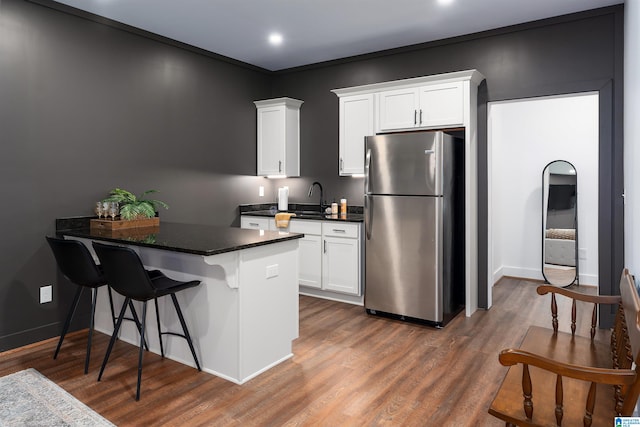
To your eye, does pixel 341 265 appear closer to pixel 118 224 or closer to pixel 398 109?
pixel 398 109

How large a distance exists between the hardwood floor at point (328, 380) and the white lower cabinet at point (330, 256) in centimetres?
63

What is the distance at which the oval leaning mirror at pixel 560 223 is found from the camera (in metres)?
5.09

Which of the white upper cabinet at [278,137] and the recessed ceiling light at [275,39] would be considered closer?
the recessed ceiling light at [275,39]

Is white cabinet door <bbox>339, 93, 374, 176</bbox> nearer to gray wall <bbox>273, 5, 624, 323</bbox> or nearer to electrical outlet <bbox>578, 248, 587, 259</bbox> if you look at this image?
gray wall <bbox>273, 5, 624, 323</bbox>

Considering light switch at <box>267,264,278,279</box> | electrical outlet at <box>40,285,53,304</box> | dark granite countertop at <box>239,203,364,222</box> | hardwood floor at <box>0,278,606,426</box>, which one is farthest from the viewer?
dark granite countertop at <box>239,203,364,222</box>

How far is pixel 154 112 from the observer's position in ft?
13.6

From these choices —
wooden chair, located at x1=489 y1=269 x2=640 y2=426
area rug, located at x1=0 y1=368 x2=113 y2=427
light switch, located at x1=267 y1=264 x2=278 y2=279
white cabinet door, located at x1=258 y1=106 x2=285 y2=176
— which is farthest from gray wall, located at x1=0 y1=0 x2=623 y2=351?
wooden chair, located at x1=489 y1=269 x2=640 y2=426

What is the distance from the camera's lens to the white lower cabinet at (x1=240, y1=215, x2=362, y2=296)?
426 centimetres

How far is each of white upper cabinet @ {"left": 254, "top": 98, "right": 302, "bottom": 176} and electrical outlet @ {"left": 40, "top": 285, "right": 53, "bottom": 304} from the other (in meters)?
2.63

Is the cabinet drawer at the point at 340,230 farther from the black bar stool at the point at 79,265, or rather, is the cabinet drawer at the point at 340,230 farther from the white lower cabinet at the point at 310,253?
the black bar stool at the point at 79,265

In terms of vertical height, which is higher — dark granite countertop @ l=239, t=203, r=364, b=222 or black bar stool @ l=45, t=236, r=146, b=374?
dark granite countertop @ l=239, t=203, r=364, b=222

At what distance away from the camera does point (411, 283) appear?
3748mm

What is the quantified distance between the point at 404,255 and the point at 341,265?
31.4 inches

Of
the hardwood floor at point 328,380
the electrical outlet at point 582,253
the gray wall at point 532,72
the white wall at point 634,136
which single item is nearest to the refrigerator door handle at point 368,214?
the hardwood floor at point 328,380
